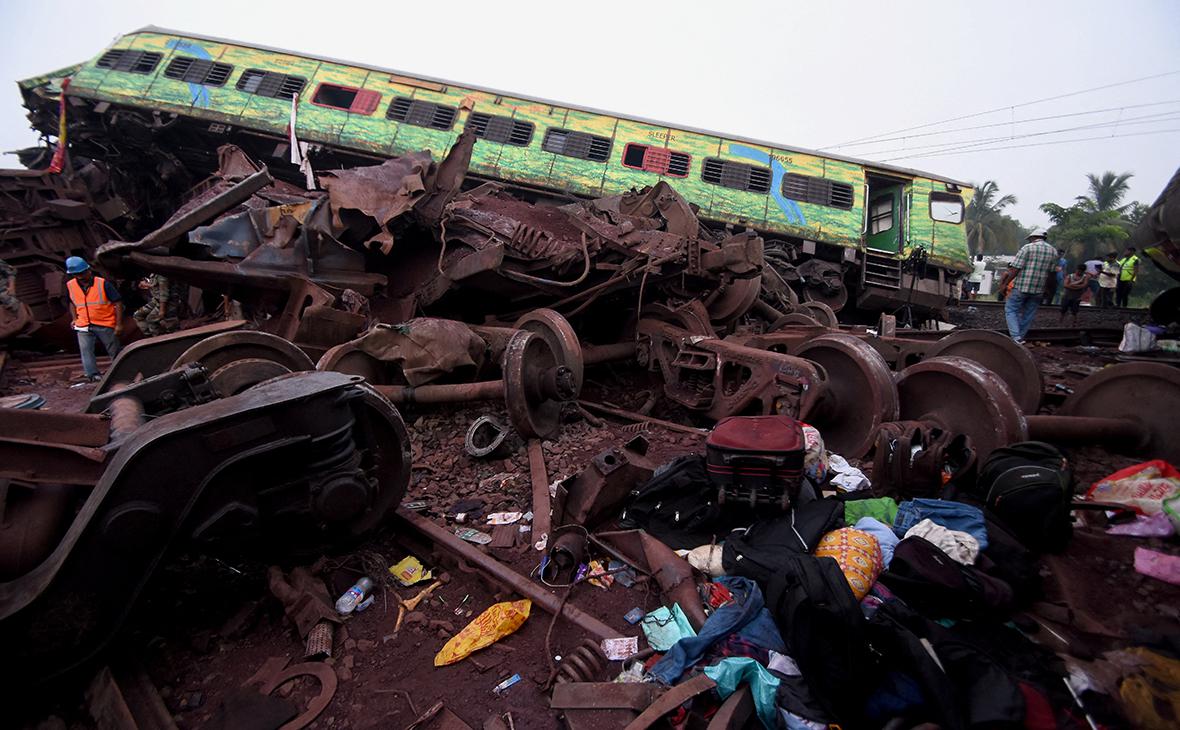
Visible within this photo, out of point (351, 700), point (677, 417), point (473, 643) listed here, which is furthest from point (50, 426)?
point (677, 417)

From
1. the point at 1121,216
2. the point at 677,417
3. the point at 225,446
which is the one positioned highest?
the point at 1121,216

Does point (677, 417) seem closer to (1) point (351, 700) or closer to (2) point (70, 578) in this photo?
(1) point (351, 700)

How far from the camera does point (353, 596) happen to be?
2.59 metres

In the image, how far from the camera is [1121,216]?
31.1m

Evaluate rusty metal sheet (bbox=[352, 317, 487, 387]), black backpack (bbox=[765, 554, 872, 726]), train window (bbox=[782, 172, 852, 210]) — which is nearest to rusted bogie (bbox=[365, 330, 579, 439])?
rusty metal sheet (bbox=[352, 317, 487, 387])

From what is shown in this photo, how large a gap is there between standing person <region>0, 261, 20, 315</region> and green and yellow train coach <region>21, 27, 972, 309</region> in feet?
21.0

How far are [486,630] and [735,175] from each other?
1382 cm

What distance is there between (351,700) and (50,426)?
1.75m

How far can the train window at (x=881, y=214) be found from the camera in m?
14.7

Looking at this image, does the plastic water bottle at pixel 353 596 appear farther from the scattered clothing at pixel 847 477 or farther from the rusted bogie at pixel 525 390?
the scattered clothing at pixel 847 477

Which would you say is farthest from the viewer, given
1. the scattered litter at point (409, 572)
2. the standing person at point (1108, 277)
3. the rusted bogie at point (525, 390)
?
the standing person at point (1108, 277)

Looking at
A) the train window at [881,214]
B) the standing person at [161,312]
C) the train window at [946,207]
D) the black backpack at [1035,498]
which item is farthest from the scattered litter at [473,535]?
the train window at [881,214]

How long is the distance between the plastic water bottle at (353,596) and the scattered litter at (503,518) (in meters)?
0.84

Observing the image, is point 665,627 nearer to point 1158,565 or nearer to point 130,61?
point 1158,565
